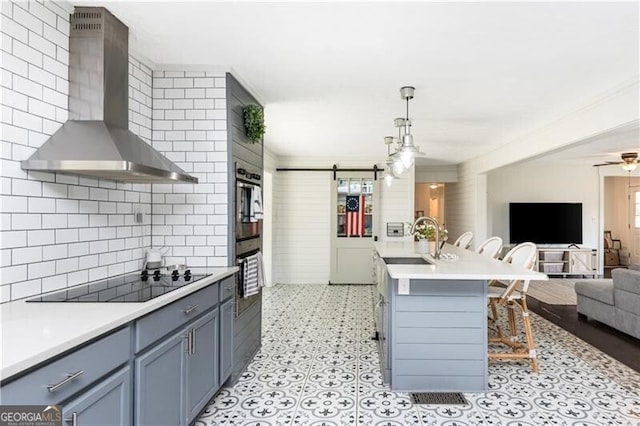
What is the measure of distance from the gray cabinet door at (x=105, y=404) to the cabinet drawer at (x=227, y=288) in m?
1.08

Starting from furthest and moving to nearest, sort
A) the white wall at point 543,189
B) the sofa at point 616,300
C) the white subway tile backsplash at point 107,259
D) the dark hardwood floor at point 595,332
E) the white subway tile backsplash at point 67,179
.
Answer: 1. the white wall at point 543,189
2. the sofa at point 616,300
3. the dark hardwood floor at point 595,332
4. the white subway tile backsplash at point 107,259
5. the white subway tile backsplash at point 67,179

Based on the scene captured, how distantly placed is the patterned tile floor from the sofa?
611 millimetres

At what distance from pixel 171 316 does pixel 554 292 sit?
667cm

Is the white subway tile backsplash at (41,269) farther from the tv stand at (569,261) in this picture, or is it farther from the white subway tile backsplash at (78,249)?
the tv stand at (569,261)

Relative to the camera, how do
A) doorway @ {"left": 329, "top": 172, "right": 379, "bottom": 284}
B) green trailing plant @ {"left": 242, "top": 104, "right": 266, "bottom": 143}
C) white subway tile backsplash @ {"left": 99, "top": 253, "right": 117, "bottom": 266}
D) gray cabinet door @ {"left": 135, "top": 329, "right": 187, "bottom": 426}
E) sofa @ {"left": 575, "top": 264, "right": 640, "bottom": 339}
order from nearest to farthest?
gray cabinet door @ {"left": 135, "top": 329, "right": 187, "bottom": 426}
white subway tile backsplash @ {"left": 99, "top": 253, "right": 117, "bottom": 266}
green trailing plant @ {"left": 242, "top": 104, "right": 266, "bottom": 143}
sofa @ {"left": 575, "top": 264, "right": 640, "bottom": 339}
doorway @ {"left": 329, "top": 172, "right": 379, "bottom": 284}

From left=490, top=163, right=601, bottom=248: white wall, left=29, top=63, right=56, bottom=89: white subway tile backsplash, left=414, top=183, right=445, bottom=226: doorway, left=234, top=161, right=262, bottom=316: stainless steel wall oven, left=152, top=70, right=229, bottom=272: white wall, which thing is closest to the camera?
left=29, top=63, right=56, bottom=89: white subway tile backsplash

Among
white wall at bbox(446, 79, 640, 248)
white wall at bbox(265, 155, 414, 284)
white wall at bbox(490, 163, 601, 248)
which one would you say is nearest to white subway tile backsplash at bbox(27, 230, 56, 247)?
white wall at bbox(446, 79, 640, 248)

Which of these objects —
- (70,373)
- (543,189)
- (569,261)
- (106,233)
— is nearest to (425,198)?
(543,189)

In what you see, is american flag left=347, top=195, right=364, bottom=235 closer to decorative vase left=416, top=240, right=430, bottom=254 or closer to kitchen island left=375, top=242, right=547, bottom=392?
decorative vase left=416, top=240, right=430, bottom=254

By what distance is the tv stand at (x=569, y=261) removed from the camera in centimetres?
788

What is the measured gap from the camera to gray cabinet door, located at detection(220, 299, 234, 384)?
266 cm

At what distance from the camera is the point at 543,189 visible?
839 centimetres

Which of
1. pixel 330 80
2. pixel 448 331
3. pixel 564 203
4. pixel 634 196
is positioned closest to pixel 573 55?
pixel 330 80

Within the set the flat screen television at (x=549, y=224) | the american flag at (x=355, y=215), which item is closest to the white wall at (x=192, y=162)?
the american flag at (x=355, y=215)
